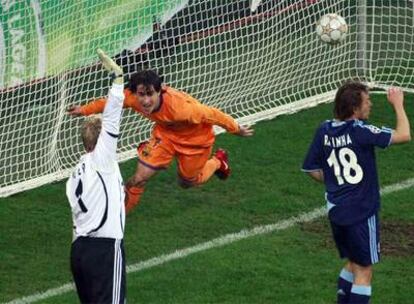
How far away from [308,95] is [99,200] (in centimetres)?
697

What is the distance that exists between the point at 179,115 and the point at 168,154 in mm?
483

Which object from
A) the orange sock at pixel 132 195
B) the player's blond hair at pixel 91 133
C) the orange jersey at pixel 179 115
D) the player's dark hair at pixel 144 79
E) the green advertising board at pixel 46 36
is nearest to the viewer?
the player's blond hair at pixel 91 133

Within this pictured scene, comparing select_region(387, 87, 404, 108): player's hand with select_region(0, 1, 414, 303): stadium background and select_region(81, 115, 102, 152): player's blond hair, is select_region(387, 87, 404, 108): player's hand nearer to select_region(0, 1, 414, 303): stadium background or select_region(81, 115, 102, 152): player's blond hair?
select_region(0, 1, 414, 303): stadium background

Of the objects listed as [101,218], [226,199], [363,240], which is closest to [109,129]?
[101,218]

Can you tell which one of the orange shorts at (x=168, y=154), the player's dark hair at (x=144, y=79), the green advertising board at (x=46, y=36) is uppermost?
the player's dark hair at (x=144, y=79)

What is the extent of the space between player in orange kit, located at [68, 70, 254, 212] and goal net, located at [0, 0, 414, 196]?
5.42 feet

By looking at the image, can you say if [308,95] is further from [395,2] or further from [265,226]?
[265,226]

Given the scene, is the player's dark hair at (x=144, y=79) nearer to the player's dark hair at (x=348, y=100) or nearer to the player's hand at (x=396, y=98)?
the player's dark hair at (x=348, y=100)

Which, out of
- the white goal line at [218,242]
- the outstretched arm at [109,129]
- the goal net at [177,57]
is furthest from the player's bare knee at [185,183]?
the outstretched arm at [109,129]

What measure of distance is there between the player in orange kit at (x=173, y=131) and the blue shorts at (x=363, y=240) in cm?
221

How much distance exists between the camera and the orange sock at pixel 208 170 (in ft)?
36.0

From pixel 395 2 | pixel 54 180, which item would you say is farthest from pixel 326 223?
pixel 395 2

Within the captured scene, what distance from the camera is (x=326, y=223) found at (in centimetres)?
1083

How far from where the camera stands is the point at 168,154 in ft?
34.8
